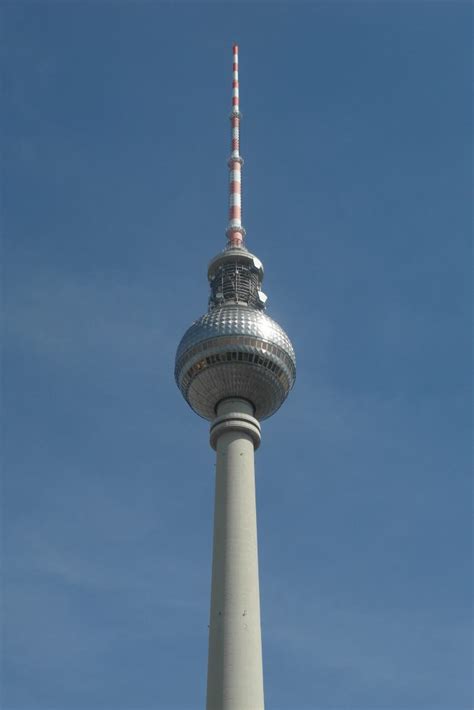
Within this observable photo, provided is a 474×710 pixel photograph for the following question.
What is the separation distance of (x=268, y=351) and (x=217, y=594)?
2437 cm

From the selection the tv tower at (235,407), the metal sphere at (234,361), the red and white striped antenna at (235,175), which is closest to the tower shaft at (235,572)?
the tv tower at (235,407)

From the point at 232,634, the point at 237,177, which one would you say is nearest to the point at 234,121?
the point at 237,177

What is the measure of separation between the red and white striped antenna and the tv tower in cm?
14

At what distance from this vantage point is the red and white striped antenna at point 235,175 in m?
101

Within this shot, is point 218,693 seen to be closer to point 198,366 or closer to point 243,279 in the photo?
point 198,366

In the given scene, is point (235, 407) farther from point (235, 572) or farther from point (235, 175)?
point (235, 175)

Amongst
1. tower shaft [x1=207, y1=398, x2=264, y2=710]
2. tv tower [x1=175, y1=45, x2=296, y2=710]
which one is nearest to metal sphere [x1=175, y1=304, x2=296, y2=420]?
tv tower [x1=175, y1=45, x2=296, y2=710]

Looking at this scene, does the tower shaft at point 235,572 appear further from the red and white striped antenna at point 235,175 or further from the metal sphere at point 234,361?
the red and white striped antenna at point 235,175

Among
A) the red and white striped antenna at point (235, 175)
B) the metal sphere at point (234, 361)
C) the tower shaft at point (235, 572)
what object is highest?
the red and white striped antenna at point (235, 175)

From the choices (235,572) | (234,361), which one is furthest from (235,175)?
(235,572)

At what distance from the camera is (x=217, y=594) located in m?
73.9

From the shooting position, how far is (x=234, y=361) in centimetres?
8588

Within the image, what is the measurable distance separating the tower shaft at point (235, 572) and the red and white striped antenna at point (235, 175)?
23.0 metres

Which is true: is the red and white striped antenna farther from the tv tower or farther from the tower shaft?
the tower shaft
